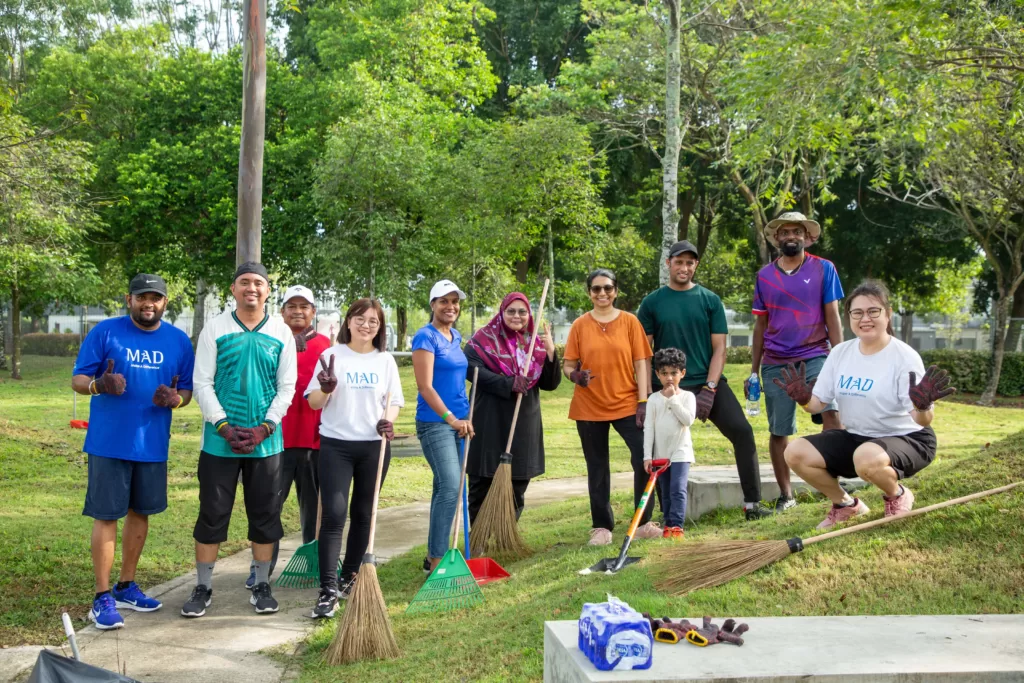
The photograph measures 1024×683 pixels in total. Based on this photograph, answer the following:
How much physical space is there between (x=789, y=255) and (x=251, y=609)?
163 inches

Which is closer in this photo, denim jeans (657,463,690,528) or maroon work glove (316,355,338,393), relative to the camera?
maroon work glove (316,355,338,393)

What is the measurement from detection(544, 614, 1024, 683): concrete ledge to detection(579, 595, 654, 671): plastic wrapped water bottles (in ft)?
0.11

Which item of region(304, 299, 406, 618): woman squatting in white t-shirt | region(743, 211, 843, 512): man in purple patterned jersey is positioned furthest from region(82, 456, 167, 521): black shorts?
region(743, 211, 843, 512): man in purple patterned jersey

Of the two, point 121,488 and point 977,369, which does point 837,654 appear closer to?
point 121,488

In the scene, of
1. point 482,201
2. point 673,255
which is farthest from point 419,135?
point 673,255

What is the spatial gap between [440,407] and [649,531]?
1595 mm

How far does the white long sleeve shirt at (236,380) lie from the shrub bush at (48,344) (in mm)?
39646

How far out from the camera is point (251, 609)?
5.76 m

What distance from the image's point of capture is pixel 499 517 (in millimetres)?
6488

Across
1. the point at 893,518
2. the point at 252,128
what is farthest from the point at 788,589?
the point at 252,128

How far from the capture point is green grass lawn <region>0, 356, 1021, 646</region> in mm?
5898

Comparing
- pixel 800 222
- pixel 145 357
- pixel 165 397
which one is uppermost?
pixel 800 222

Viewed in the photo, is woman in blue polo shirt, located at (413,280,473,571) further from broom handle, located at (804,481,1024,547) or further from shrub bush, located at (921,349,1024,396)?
shrub bush, located at (921,349,1024,396)

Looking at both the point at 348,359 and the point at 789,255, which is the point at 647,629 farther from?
the point at 789,255
